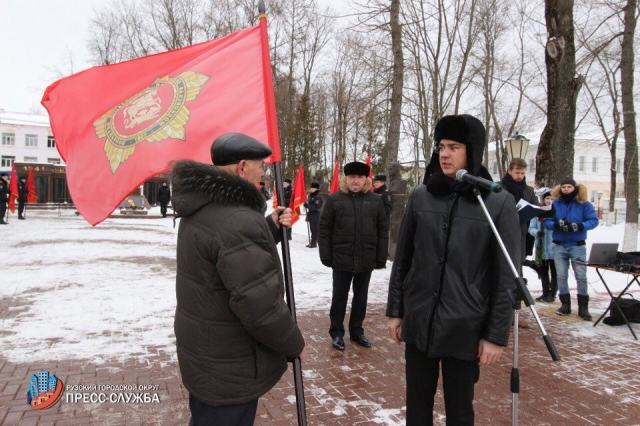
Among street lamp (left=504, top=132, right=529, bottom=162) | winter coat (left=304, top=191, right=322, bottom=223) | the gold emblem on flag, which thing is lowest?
winter coat (left=304, top=191, right=322, bottom=223)

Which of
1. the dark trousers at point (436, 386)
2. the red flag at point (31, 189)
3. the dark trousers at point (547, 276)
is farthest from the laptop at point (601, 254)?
the red flag at point (31, 189)

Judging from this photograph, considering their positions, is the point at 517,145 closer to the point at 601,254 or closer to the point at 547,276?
the point at 547,276

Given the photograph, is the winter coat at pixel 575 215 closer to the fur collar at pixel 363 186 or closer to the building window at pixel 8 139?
the fur collar at pixel 363 186

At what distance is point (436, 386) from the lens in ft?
9.10

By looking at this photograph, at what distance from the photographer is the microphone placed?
2533mm

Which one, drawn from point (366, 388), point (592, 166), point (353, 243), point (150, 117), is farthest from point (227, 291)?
point (592, 166)

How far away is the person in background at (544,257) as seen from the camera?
816cm

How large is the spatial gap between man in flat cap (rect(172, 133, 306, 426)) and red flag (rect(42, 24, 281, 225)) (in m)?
0.81

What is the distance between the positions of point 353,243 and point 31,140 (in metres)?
75.3

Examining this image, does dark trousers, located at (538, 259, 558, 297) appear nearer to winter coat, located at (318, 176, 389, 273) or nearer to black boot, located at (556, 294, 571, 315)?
black boot, located at (556, 294, 571, 315)

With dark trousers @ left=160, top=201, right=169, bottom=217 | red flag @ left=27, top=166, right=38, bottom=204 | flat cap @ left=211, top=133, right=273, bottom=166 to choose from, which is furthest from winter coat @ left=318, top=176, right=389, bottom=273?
red flag @ left=27, top=166, right=38, bottom=204

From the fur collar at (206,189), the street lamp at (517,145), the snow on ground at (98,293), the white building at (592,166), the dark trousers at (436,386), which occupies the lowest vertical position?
the snow on ground at (98,293)

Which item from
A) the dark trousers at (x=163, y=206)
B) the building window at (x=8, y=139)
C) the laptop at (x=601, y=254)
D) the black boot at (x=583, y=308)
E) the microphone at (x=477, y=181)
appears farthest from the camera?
the building window at (x=8, y=139)

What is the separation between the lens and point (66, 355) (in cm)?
497
